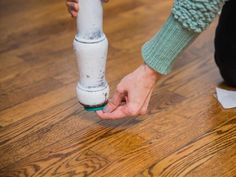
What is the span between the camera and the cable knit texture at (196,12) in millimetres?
812

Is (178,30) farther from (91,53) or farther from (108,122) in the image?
(108,122)

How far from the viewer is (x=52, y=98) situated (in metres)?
1.21

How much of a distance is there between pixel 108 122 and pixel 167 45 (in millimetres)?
290

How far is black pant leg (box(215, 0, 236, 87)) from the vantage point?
1.21 meters

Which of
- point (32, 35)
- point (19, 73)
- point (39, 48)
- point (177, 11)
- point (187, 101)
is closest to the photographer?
point (177, 11)

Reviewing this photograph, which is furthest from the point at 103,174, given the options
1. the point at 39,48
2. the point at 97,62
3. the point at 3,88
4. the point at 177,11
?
the point at 39,48

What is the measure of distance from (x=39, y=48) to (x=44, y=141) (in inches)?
21.9

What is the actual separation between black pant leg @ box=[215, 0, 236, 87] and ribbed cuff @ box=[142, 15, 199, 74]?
38 centimetres

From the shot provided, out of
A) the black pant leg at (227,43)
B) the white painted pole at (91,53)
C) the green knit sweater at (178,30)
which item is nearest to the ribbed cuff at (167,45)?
the green knit sweater at (178,30)

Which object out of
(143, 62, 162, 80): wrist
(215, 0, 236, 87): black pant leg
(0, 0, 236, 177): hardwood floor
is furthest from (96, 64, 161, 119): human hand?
(215, 0, 236, 87): black pant leg

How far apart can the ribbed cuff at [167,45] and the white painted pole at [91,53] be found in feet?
0.35

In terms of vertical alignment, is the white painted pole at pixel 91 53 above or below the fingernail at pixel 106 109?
above

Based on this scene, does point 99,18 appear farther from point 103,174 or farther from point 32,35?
point 32,35

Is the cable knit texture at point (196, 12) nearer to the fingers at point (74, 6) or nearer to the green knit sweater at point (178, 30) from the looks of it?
the green knit sweater at point (178, 30)
